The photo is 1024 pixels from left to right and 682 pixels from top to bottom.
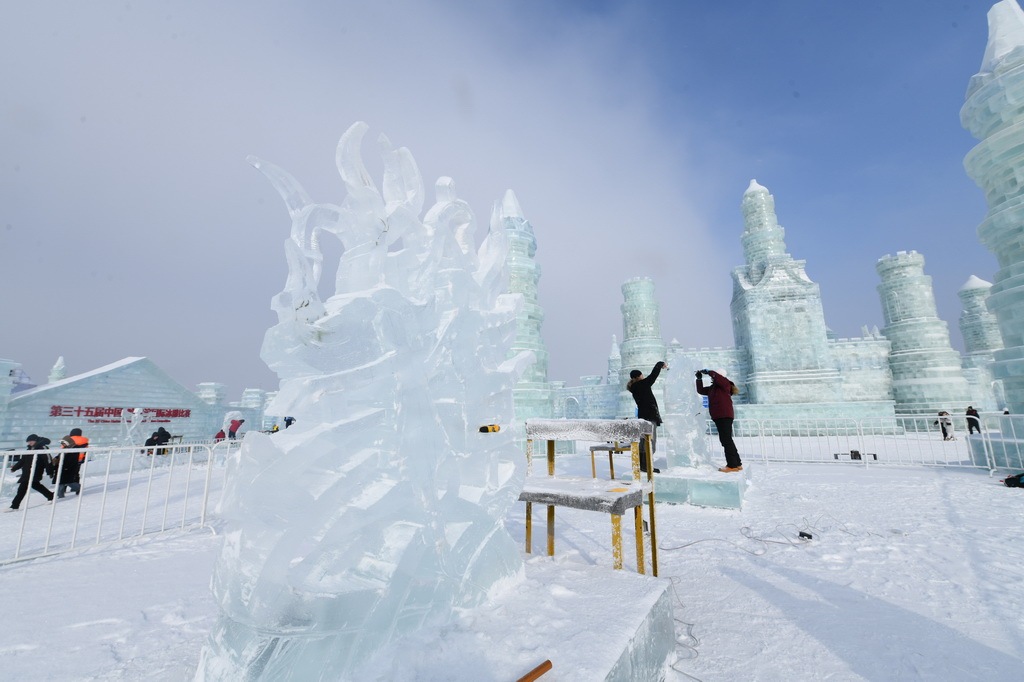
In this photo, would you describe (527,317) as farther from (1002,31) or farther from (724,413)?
(1002,31)

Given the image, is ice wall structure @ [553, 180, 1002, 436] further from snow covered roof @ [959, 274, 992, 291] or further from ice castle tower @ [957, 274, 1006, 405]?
snow covered roof @ [959, 274, 992, 291]

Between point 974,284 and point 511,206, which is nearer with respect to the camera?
point 511,206

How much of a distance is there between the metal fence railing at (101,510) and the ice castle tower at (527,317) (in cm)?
664

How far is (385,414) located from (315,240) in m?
0.81

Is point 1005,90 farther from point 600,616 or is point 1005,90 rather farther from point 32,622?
point 32,622

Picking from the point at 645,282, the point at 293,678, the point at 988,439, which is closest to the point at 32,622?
the point at 293,678

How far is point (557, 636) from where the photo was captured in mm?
1745

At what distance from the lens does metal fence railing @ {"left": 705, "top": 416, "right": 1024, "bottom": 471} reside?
7539mm

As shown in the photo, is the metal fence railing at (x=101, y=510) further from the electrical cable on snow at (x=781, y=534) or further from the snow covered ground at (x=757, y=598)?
the electrical cable on snow at (x=781, y=534)

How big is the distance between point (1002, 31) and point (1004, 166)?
2.63 metres

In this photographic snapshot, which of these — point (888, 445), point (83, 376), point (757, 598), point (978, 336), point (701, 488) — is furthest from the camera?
point (978, 336)

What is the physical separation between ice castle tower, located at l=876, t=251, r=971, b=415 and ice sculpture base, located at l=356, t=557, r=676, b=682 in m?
23.9

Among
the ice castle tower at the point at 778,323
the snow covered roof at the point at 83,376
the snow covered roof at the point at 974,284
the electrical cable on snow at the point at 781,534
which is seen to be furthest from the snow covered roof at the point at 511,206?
the snow covered roof at the point at 974,284

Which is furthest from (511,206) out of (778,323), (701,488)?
(778,323)
